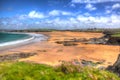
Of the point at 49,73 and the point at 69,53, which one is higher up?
the point at 49,73

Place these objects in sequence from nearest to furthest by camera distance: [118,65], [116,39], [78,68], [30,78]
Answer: [30,78] < [78,68] < [118,65] < [116,39]

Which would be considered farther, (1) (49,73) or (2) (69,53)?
(2) (69,53)

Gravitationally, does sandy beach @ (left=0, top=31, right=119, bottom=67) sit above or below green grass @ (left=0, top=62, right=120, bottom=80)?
below

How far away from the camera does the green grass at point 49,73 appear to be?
28.5 ft

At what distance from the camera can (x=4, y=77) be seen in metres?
8.62

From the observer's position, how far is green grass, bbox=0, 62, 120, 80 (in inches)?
342

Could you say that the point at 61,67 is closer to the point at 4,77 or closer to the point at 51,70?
the point at 51,70

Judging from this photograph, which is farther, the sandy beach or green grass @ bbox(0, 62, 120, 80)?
the sandy beach

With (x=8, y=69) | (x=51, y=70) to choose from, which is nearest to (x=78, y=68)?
(x=51, y=70)

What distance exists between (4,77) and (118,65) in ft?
22.9

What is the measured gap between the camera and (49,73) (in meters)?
8.98

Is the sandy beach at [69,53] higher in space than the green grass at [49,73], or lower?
lower

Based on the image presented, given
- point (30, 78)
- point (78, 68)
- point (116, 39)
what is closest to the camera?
point (30, 78)

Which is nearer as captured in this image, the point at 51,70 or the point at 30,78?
the point at 30,78
